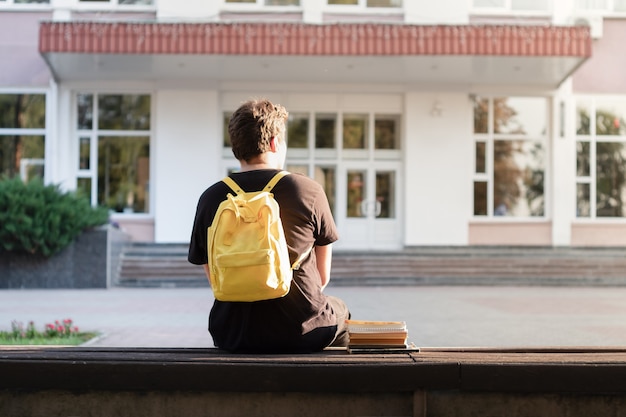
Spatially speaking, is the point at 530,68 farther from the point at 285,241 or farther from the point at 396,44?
the point at 285,241

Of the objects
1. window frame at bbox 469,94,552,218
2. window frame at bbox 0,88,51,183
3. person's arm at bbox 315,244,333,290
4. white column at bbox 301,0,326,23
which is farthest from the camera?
window frame at bbox 469,94,552,218

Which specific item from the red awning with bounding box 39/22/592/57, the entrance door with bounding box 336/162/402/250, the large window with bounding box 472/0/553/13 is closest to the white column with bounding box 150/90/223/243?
the red awning with bounding box 39/22/592/57

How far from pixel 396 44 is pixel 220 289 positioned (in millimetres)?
16829

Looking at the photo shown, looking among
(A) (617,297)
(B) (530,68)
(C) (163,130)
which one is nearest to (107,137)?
(C) (163,130)

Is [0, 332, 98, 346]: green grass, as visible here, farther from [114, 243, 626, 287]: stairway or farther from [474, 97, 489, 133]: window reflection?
[474, 97, 489, 133]: window reflection

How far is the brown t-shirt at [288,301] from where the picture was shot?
153 inches

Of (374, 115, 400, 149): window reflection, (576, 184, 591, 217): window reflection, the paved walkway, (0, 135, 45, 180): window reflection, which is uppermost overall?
(374, 115, 400, 149): window reflection

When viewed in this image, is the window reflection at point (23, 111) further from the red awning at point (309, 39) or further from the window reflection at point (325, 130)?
the window reflection at point (325, 130)

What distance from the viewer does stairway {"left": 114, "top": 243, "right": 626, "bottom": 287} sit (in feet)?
61.9

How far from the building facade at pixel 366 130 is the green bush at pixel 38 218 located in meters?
5.22

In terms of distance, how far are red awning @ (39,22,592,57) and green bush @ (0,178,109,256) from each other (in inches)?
163

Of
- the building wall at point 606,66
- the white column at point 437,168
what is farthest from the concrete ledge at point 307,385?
the building wall at point 606,66

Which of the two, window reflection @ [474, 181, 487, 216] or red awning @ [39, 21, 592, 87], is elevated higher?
red awning @ [39, 21, 592, 87]

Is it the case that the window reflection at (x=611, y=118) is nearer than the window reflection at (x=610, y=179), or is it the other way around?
the window reflection at (x=611, y=118)
